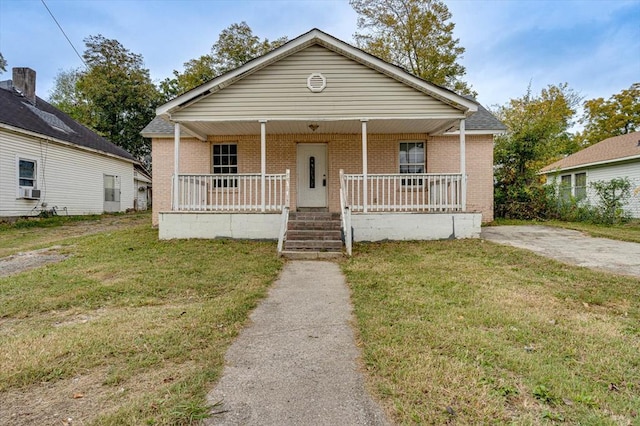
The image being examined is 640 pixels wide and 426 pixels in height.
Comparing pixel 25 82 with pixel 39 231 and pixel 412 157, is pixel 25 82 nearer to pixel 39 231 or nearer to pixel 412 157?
pixel 39 231

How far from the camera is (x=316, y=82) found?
923 cm

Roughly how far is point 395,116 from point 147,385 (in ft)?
27.9

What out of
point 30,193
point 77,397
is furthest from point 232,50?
point 77,397

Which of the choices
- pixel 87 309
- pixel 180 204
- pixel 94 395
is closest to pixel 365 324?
pixel 94 395

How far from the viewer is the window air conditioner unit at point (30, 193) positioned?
554 inches

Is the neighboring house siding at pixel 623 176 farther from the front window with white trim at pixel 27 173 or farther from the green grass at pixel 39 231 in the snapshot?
the front window with white trim at pixel 27 173

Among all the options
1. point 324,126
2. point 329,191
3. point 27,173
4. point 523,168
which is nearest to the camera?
point 324,126

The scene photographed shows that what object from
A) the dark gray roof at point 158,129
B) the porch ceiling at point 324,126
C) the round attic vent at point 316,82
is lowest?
the porch ceiling at point 324,126

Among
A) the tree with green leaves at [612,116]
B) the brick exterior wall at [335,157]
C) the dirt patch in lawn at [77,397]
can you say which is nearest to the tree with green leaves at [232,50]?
the brick exterior wall at [335,157]

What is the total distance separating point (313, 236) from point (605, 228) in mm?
10250

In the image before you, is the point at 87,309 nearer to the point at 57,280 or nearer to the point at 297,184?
the point at 57,280

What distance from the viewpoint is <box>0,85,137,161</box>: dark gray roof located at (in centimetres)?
1427

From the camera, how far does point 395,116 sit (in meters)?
9.18

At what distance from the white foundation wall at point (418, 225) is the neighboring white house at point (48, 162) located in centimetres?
1440
